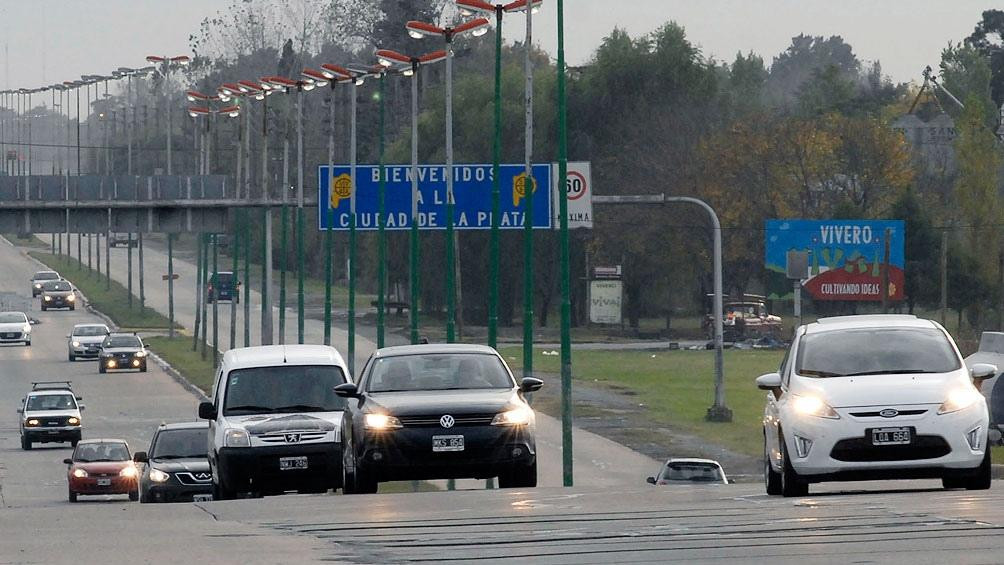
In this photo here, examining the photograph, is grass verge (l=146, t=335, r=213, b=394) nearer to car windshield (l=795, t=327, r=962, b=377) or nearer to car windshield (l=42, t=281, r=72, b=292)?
car windshield (l=42, t=281, r=72, b=292)

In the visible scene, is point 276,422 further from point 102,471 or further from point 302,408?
point 102,471

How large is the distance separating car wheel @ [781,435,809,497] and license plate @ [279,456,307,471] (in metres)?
6.24

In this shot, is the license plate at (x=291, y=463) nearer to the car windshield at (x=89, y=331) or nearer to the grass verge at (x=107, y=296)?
the car windshield at (x=89, y=331)

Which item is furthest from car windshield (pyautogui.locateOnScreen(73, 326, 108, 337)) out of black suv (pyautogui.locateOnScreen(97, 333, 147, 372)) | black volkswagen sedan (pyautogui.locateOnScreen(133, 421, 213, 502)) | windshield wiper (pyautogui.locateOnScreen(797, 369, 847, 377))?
windshield wiper (pyautogui.locateOnScreen(797, 369, 847, 377))

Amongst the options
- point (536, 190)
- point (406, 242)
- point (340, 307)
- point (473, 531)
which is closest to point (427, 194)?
point (536, 190)

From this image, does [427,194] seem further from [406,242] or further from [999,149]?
[999,149]

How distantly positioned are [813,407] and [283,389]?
299 inches

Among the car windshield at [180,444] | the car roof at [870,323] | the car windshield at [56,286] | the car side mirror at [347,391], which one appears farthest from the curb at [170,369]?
the car roof at [870,323]

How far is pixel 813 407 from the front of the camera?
17312mm

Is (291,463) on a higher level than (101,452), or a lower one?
higher

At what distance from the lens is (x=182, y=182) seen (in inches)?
2980

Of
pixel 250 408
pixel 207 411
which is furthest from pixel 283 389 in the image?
pixel 207 411

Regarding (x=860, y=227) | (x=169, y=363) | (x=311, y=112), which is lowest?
(x=169, y=363)

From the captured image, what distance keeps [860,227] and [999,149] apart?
24.5m
